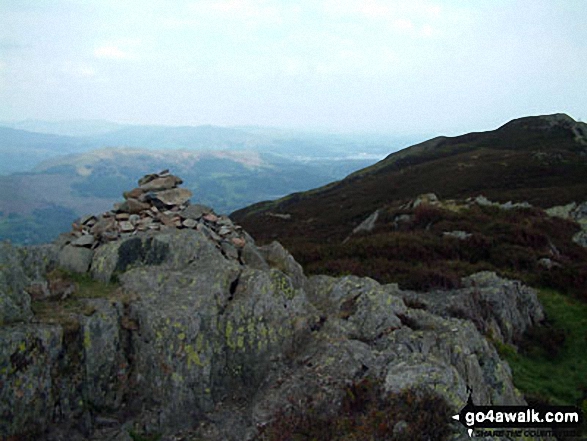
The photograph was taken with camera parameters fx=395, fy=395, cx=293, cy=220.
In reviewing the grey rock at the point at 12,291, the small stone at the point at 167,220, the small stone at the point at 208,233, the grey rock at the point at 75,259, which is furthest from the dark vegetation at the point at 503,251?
the grey rock at the point at 12,291

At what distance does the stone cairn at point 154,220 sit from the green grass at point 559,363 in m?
12.0

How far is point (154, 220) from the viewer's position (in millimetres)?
16812

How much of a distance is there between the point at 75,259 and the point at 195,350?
6.49m

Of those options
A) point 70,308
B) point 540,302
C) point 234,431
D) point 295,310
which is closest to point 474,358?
point 295,310

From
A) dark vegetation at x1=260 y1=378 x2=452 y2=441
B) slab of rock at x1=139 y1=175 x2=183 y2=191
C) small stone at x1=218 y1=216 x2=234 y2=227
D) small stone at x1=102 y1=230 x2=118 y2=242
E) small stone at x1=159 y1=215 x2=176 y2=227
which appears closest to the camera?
dark vegetation at x1=260 y1=378 x2=452 y2=441

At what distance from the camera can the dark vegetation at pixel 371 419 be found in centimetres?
874

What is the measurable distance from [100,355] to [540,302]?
2026 centimetres

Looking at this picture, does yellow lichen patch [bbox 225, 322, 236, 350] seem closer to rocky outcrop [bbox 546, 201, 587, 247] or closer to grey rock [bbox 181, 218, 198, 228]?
grey rock [bbox 181, 218, 198, 228]

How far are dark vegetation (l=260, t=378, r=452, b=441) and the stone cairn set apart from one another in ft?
25.0

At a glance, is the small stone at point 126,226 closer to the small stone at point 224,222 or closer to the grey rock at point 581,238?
the small stone at point 224,222

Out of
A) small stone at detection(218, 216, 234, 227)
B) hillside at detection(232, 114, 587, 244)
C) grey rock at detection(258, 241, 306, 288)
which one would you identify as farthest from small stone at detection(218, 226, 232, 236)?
hillside at detection(232, 114, 587, 244)

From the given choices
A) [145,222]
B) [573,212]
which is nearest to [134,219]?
[145,222]

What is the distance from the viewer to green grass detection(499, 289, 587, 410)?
45.9 ft

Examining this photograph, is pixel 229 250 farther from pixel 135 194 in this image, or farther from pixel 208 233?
pixel 135 194
